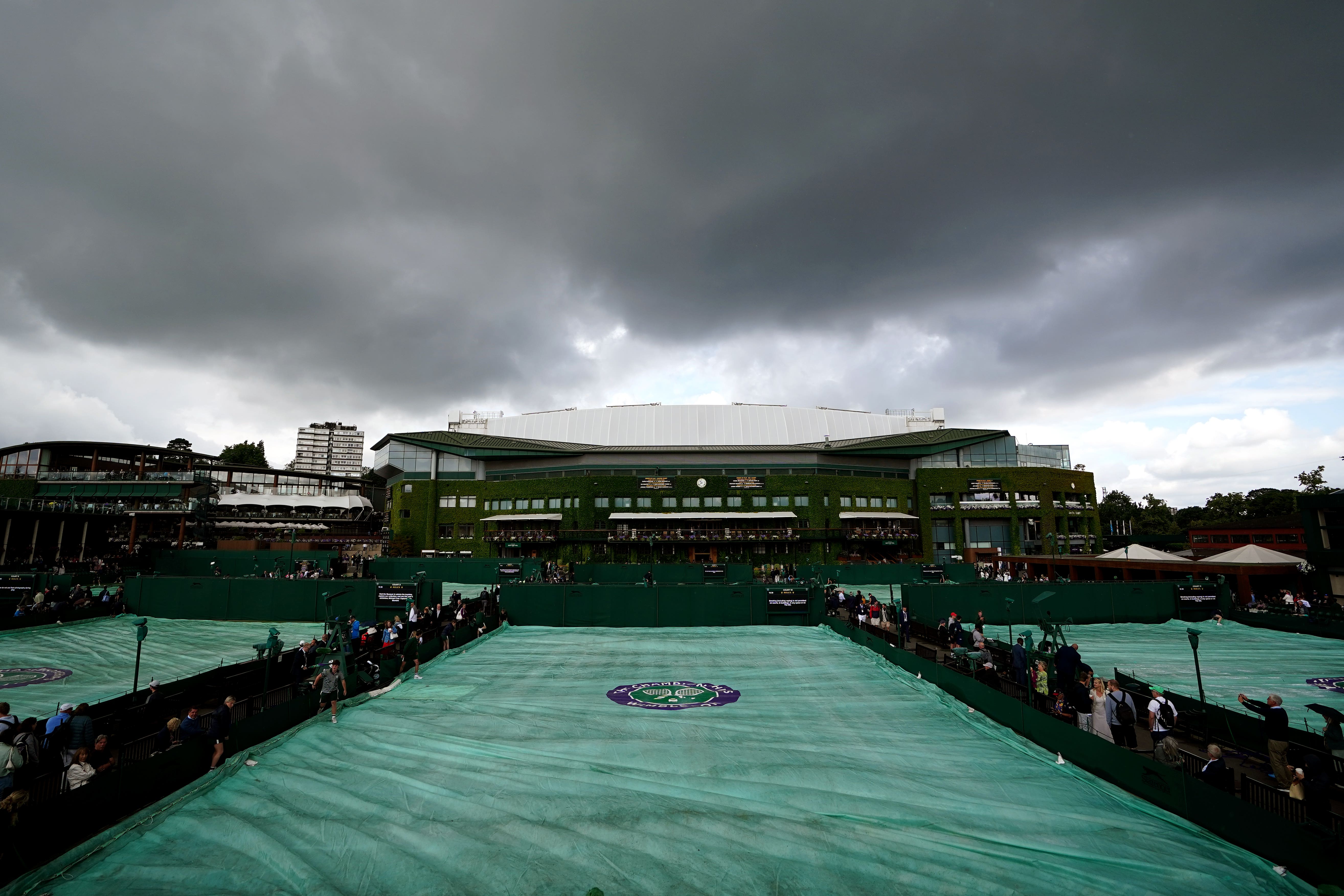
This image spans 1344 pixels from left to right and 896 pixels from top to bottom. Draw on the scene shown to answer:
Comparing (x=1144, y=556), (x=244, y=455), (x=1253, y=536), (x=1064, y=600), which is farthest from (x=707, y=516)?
(x=244, y=455)

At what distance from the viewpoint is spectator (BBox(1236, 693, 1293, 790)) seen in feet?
33.1

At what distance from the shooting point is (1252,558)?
35500mm

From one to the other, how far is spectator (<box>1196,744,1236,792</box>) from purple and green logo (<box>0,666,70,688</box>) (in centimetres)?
2863

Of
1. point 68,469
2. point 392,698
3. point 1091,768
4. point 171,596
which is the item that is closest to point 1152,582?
point 1091,768

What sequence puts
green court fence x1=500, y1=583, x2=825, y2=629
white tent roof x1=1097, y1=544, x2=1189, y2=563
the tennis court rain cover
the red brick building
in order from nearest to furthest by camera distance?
the tennis court rain cover, green court fence x1=500, y1=583, x2=825, y2=629, white tent roof x1=1097, y1=544, x2=1189, y2=563, the red brick building

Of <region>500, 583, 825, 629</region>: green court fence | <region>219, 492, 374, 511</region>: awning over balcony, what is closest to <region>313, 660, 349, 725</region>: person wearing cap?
<region>500, 583, 825, 629</region>: green court fence

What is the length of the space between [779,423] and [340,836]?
254ft

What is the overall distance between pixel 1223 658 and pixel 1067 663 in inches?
591

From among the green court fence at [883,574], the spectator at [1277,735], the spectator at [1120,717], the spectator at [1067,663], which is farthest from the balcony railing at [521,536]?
the spectator at [1277,735]

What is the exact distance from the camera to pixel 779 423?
84312 mm

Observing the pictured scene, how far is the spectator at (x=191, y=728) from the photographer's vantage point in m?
11.8

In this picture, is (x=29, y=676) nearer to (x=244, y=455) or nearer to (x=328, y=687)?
(x=328, y=687)

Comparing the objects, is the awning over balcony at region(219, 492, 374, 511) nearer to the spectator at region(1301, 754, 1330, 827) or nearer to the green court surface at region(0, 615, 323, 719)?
the green court surface at region(0, 615, 323, 719)

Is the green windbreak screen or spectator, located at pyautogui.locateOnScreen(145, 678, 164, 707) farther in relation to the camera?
the green windbreak screen
